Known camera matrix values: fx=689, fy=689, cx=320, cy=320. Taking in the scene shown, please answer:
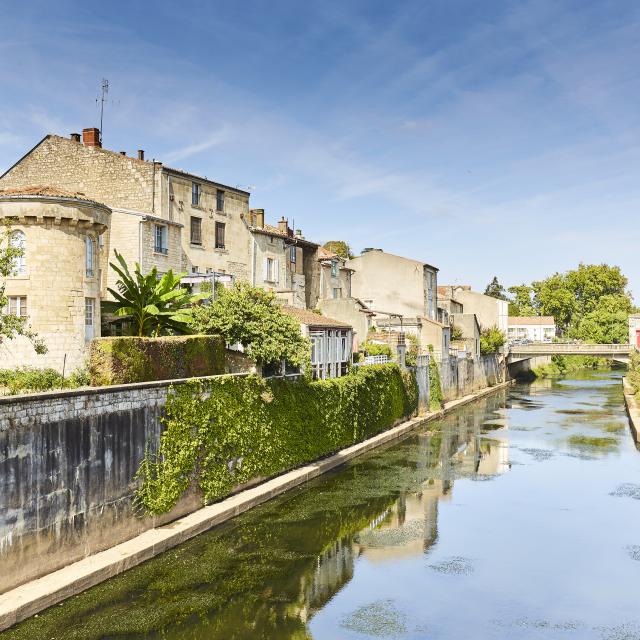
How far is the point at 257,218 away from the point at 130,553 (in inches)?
1207

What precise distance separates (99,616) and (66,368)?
8.46 metres

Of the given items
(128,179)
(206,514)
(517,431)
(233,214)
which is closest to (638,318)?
(517,431)

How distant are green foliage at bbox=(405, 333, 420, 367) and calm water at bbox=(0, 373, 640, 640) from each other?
14.3m

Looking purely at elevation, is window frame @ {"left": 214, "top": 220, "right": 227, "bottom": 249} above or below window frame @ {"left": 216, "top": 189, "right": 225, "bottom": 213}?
below

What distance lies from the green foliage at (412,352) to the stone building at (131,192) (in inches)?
545

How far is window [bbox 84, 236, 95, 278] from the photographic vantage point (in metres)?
20.7

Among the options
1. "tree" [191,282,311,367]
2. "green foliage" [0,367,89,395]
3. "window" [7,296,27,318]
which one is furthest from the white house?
"green foliage" [0,367,89,395]

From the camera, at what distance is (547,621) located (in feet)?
43.4

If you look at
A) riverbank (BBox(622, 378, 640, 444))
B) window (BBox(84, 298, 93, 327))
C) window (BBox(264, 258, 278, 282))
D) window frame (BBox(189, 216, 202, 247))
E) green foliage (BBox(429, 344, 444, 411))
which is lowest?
riverbank (BBox(622, 378, 640, 444))

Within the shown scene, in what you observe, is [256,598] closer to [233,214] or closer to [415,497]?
[415,497]

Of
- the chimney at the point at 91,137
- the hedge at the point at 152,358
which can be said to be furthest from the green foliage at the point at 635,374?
the chimney at the point at 91,137

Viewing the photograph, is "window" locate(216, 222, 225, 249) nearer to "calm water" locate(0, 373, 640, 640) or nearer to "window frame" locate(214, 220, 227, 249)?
"window frame" locate(214, 220, 227, 249)

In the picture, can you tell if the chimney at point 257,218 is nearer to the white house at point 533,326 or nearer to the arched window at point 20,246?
the arched window at point 20,246

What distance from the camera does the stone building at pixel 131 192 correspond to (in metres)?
31.4
